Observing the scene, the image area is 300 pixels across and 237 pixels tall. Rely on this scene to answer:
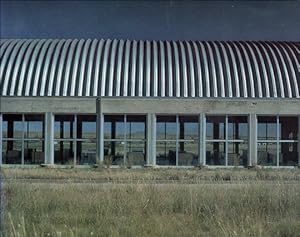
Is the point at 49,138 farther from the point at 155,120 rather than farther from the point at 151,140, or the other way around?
the point at 155,120

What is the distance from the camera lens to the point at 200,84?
3488 cm

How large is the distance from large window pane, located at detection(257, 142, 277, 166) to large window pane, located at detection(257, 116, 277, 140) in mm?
396

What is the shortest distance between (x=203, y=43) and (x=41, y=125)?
12.2 meters

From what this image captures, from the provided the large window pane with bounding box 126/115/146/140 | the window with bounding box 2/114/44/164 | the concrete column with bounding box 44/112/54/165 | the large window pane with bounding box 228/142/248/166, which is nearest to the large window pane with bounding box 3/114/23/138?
the window with bounding box 2/114/44/164

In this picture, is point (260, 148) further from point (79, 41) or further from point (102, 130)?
point (79, 41)

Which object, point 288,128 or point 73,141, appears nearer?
point 73,141

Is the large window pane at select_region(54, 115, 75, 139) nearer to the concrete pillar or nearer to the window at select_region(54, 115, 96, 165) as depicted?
the window at select_region(54, 115, 96, 165)

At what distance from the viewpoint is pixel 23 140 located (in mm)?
33500

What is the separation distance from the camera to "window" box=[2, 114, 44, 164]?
33.5 m

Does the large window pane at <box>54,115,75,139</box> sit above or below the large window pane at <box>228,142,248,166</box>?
above

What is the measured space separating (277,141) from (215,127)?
139 inches

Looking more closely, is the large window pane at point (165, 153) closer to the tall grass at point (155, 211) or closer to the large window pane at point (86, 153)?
the large window pane at point (86, 153)

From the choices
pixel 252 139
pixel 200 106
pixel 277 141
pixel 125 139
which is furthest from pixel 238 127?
pixel 125 139

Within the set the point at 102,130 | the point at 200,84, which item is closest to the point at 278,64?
the point at 200,84
